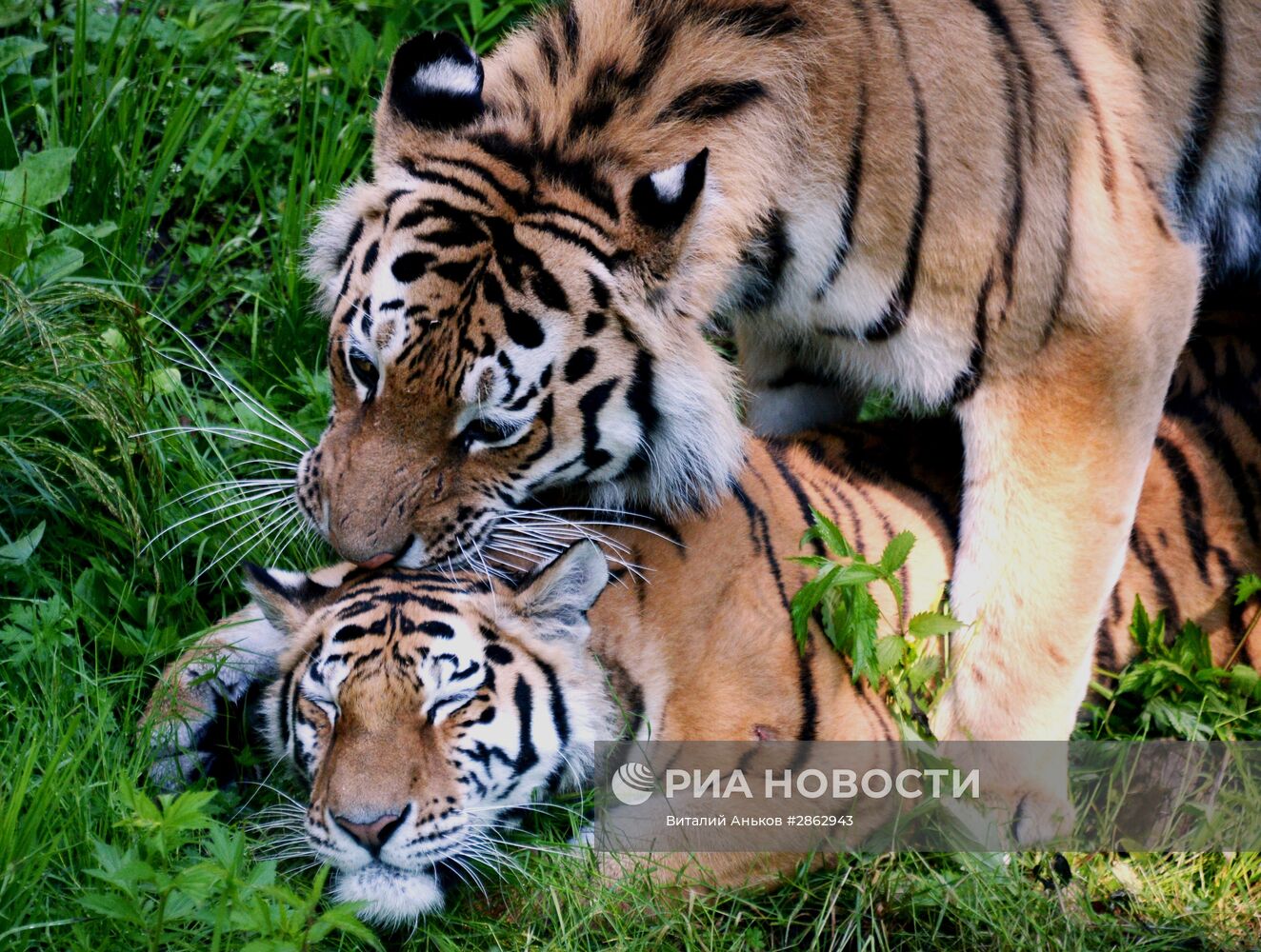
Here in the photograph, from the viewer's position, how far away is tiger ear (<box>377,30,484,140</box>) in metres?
2.75

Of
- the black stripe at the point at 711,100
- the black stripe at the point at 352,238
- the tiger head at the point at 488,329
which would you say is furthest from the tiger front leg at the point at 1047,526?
the black stripe at the point at 352,238

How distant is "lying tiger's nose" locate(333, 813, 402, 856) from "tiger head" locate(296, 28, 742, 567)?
458 millimetres

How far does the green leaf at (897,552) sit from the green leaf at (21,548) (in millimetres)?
1812

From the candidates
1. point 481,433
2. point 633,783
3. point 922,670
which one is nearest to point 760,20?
point 481,433

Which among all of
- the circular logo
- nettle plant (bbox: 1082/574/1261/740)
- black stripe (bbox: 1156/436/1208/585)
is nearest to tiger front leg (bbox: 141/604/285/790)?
the circular logo

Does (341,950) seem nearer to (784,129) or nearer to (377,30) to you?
(784,129)

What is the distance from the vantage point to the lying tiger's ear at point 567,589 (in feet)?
8.64

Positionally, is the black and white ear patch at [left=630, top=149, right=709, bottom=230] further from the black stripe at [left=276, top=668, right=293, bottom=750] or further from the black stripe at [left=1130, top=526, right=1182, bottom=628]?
the black stripe at [left=1130, top=526, right=1182, bottom=628]

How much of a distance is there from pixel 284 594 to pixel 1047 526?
1.51m

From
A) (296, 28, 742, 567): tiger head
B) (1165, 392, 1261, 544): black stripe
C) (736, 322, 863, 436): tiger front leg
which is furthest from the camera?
(736, 322, 863, 436): tiger front leg

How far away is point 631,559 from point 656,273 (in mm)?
604

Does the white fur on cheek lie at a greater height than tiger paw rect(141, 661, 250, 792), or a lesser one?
greater

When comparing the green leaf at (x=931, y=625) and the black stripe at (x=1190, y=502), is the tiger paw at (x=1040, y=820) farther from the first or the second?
the black stripe at (x=1190, y=502)

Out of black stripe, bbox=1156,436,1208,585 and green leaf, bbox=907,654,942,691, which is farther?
black stripe, bbox=1156,436,1208,585
